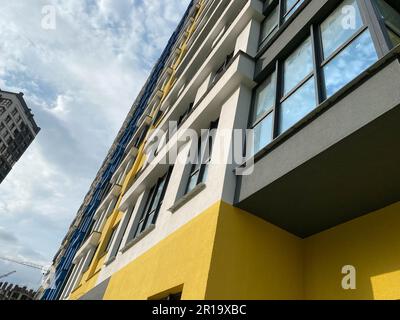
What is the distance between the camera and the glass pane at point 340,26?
511 centimetres

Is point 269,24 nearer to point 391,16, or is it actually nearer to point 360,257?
point 391,16

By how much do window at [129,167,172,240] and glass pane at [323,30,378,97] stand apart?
6.41 meters

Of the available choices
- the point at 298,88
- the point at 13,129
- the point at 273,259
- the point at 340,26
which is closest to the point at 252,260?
the point at 273,259

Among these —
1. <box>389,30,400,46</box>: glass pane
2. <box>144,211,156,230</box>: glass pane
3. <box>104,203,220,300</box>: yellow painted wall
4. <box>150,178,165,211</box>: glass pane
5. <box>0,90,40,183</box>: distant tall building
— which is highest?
<box>0,90,40,183</box>: distant tall building

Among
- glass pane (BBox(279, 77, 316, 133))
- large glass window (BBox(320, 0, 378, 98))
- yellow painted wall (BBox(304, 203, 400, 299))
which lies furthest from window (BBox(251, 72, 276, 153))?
yellow painted wall (BBox(304, 203, 400, 299))

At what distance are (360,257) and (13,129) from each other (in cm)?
11256

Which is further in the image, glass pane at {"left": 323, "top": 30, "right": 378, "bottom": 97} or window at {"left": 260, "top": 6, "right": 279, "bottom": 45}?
window at {"left": 260, "top": 6, "right": 279, "bottom": 45}

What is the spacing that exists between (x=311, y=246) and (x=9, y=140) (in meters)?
113

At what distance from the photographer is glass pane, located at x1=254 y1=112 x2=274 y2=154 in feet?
20.0

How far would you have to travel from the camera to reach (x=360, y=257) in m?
5.02

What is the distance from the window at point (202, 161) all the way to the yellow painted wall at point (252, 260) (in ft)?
6.89

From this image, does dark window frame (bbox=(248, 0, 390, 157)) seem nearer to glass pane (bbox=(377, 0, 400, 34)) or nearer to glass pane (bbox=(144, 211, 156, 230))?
glass pane (bbox=(377, 0, 400, 34))

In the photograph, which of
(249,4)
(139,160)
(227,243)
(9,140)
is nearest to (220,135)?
(227,243)

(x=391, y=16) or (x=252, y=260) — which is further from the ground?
(x=391, y=16)
